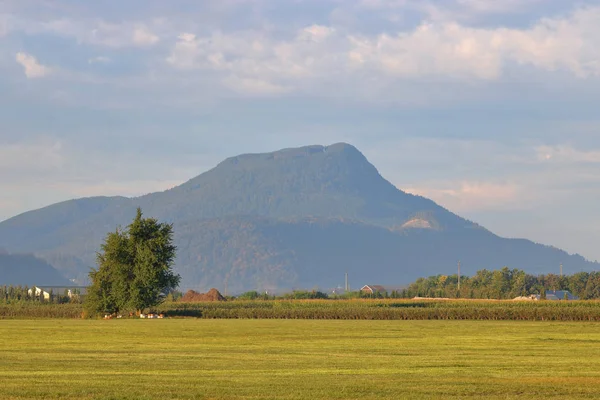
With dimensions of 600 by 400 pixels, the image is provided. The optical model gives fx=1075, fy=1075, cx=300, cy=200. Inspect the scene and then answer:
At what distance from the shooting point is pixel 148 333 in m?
55.5

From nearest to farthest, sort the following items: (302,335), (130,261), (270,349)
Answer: (270,349) < (302,335) < (130,261)

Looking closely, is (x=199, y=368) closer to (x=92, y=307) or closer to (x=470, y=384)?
(x=470, y=384)

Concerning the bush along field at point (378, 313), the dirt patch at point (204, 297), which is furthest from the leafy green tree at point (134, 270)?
the dirt patch at point (204, 297)

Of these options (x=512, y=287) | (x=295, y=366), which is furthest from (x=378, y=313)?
(x=512, y=287)

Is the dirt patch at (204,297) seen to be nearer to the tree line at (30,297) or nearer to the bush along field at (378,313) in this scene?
the tree line at (30,297)

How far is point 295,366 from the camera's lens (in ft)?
109

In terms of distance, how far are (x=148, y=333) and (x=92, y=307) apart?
32771 mm

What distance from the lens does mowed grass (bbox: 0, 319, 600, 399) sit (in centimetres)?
2591

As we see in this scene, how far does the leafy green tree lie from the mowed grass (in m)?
30.5

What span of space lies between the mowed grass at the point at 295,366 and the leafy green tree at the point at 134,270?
1200 inches

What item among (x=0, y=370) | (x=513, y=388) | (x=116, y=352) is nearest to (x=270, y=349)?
(x=116, y=352)

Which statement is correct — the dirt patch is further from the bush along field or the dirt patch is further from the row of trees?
the bush along field

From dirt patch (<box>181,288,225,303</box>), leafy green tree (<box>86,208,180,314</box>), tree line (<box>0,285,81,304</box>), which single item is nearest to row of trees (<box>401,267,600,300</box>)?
dirt patch (<box>181,288,225,303</box>)

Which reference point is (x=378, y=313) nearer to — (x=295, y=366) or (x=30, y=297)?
(x=30, y=297)
